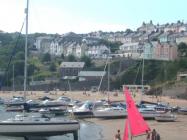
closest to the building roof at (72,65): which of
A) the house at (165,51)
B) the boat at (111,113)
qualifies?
the house at (165,51)

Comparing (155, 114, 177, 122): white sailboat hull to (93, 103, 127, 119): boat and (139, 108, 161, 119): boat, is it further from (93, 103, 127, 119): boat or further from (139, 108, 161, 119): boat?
→ (93, 103, 127, 119): boat

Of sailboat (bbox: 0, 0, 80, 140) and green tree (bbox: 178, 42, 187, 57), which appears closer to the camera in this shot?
sailboat (bbox: 0, 0, 80, 140)

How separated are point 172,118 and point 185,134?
1108 cm

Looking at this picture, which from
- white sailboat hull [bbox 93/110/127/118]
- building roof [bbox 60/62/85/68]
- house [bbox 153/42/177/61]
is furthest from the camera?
house [bbox 153/42/177/61]

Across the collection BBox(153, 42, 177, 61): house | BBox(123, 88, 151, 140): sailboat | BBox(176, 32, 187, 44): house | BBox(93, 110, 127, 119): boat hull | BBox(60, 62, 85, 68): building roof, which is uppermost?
BBox(176, 32, 187, 44): house

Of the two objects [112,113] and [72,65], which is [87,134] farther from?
[72,65]

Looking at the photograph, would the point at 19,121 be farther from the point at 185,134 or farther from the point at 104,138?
the point at 185,134

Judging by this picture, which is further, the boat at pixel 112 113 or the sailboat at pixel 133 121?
the boat at pixel 112 113

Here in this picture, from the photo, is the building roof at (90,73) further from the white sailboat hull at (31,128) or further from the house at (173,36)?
the white sailboat hull at (31,128)

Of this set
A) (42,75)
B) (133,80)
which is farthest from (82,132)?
(42,75)

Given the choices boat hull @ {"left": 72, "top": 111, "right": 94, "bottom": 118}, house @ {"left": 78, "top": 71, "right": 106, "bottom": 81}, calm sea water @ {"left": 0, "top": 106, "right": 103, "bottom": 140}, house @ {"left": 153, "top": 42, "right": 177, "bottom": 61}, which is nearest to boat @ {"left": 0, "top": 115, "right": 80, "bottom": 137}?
calm sea water @ {"left": 0, "top": 106, "right": 103, "bottom": 140}

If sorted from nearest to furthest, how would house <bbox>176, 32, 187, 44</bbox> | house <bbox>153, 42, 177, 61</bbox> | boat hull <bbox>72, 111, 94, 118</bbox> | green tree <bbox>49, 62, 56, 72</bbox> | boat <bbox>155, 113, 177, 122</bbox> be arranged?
boat <bbox>155, 113, 177, 122</bbox> < boat hull <bbox>72, 111, 94, 118</bbox> < house <bbox>153, 42, 177, 61</bbox> < green tree <bbox>49, 62, 56, 72</bbox> < house <bbox>176, 32, 187, 44</bbox>

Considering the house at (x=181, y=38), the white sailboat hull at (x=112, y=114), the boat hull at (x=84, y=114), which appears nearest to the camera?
the white sailboat hull at (x=112, y=114)

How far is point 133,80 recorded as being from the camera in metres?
123
